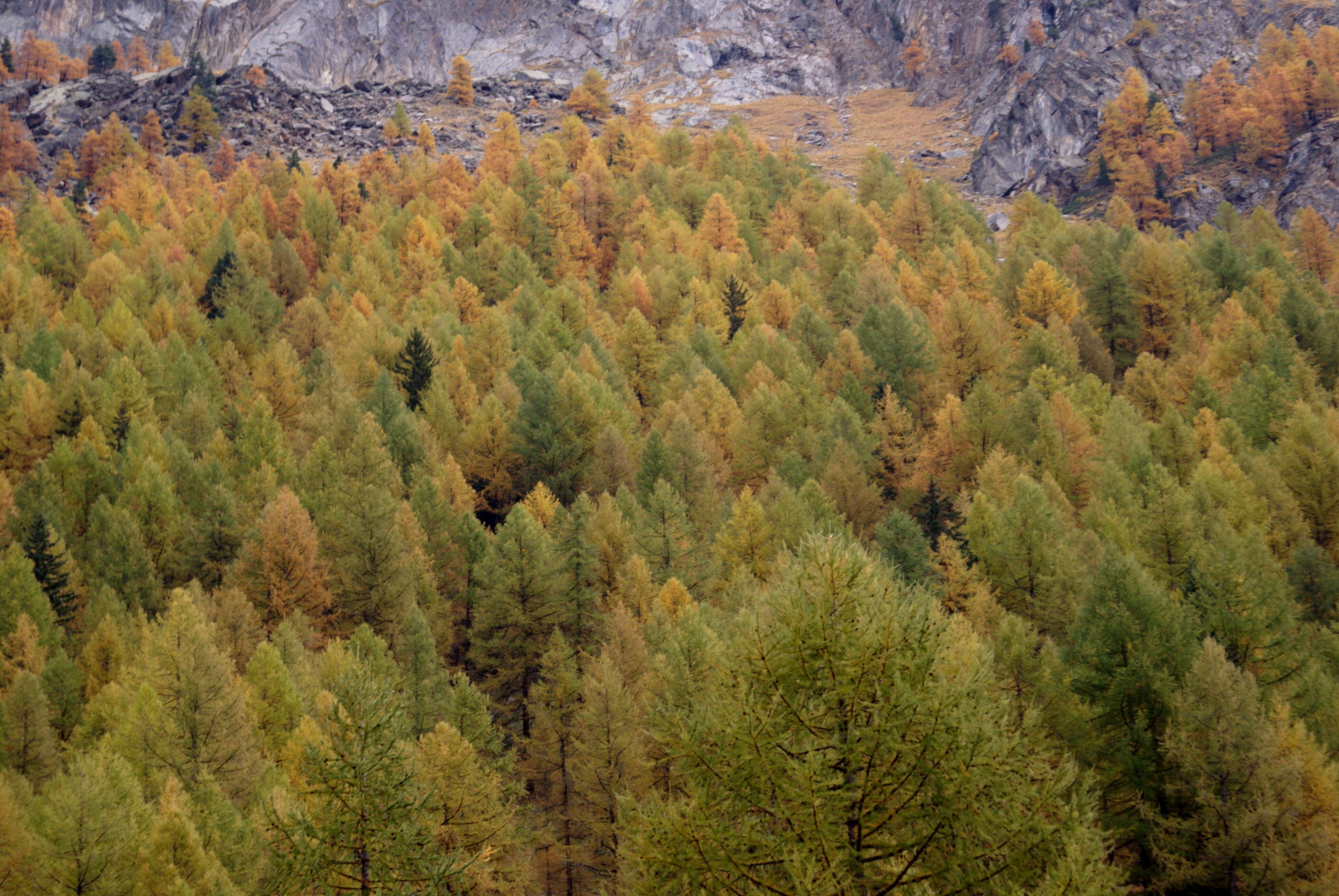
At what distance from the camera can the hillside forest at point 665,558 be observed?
11.1 m

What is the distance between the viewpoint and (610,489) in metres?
48.6

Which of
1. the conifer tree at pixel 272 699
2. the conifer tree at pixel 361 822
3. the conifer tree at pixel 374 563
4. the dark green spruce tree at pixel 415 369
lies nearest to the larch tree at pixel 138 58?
the dark green spruce tree at pixel 415 369

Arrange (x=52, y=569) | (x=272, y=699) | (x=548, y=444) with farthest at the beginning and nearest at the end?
(x=548, y=444), (x=52, y=569), (x=272, y=699)

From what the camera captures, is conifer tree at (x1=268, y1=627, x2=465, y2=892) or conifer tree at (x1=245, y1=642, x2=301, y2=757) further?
conifer tree at (x1=245, y1=642, x2=301, y2=757)

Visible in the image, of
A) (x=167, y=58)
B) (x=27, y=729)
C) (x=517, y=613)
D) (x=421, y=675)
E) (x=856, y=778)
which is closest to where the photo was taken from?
(x=856, y=778)

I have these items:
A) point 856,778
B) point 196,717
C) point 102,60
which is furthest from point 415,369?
point 102,60

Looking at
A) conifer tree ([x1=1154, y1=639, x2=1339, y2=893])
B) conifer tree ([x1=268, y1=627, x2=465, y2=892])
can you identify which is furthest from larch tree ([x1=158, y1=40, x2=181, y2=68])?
conifer tree ([x1=1154, y1=639, x2=1339, y2=893])

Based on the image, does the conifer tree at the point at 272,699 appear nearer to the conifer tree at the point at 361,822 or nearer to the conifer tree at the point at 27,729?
the conifer tree at the point at 27,729

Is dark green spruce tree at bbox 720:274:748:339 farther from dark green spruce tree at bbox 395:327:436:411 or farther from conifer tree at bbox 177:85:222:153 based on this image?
conifer tree at bbox 177:85:222:153

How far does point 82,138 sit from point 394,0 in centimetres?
9669

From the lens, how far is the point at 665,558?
39469 millimetres

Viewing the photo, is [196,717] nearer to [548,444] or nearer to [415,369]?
[548,444]

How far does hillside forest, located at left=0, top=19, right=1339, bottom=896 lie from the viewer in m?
11.1

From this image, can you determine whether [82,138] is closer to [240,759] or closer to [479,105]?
[479,105]
